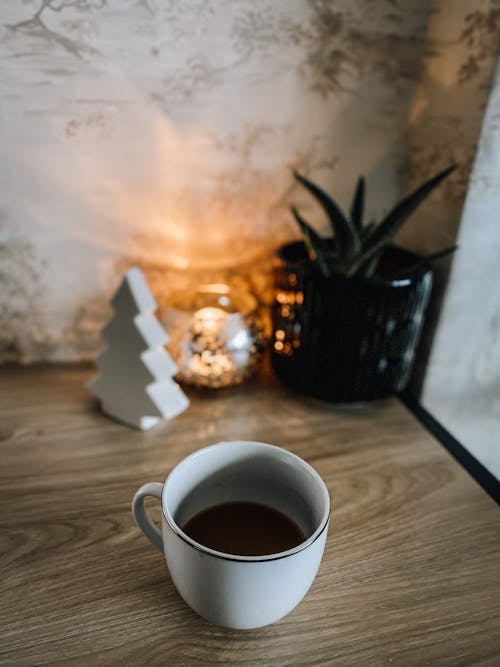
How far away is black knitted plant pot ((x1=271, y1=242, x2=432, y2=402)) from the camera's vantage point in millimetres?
531

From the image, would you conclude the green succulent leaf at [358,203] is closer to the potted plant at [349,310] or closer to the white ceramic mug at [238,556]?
the potted plant at [349,310]

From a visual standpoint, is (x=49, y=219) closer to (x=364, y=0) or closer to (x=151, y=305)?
(x=151, y=305)

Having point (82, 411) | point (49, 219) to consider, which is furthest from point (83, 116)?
point (82, 411)

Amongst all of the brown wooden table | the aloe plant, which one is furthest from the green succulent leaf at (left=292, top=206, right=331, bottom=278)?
the brown wooden table

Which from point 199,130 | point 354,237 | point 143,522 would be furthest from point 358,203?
point 143,522

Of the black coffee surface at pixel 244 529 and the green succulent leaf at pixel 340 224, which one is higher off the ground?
the green succulent leaf at pixel 340 224

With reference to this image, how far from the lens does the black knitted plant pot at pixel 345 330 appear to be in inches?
20.9

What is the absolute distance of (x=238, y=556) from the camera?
1.00 feet

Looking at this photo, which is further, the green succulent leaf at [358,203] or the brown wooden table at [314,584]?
the green succulent leaf at [358,203]

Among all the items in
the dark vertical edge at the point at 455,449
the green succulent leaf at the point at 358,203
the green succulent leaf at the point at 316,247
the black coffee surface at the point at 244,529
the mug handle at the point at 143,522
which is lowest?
the dark vertical edge at the point at 455,449

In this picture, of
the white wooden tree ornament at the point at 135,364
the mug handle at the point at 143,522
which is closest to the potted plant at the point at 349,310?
the white wooden tree ornament at the point at 135,364

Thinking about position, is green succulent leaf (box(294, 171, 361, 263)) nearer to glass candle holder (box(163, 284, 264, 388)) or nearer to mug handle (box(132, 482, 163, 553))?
glass candle holder (box(163, 284, 264, 388))

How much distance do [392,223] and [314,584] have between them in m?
0.34

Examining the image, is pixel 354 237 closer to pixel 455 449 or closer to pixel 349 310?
pixel 349 310
